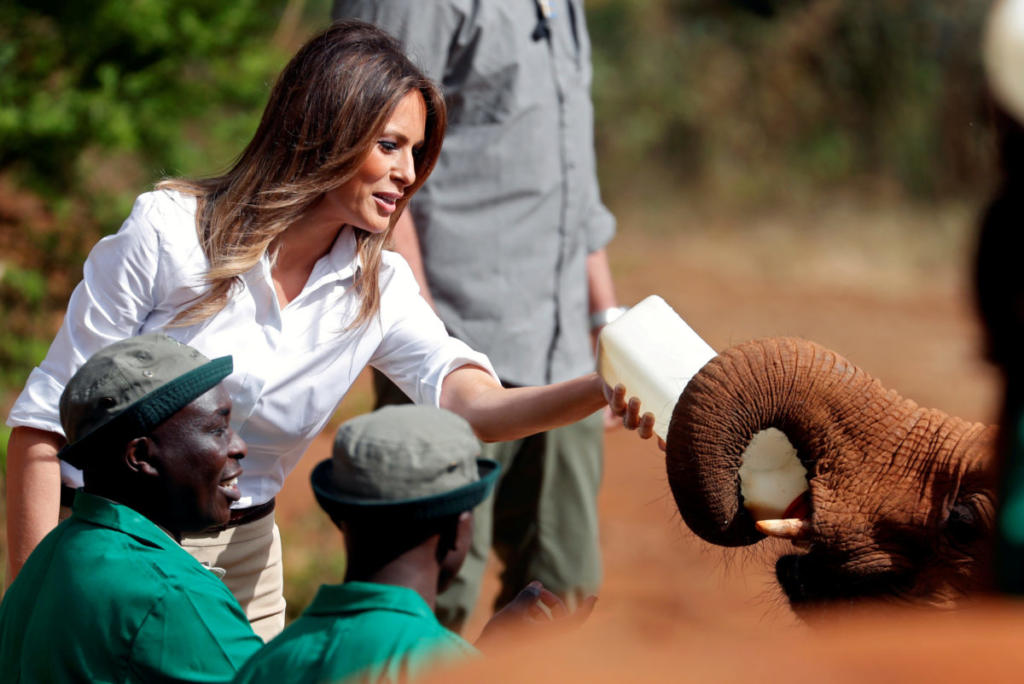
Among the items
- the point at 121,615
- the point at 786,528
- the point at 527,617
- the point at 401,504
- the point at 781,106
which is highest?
the point at 401,504

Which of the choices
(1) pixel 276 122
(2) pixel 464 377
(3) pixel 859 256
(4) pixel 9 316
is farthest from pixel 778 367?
(3) pixel 859 256

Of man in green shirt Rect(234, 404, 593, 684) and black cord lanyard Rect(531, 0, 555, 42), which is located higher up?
black cord lanyard Rect(531, 0, 555, 42)

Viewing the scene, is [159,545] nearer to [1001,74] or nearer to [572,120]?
[1001,74]

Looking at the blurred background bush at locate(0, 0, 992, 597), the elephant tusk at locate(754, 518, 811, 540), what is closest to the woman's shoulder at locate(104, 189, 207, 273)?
the elephant tusk at locate(754, 518, 811, 540)

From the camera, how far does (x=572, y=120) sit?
396 centimetres

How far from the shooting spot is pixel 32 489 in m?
2.63

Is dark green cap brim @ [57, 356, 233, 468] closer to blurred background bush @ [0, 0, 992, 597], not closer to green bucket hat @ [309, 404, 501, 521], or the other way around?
green bucket hat @ [309, 404, 501, 521]

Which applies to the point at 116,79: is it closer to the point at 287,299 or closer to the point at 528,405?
the point at 287,299

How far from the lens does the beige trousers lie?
2.75 metres

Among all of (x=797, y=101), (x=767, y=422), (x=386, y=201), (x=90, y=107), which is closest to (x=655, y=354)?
(x=767, y=422)

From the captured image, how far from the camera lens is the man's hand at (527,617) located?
7.02ft

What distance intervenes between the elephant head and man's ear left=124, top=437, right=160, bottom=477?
3.28 ft

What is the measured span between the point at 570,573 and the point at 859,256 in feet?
30.0

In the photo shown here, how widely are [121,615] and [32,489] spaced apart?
0.72 meters
